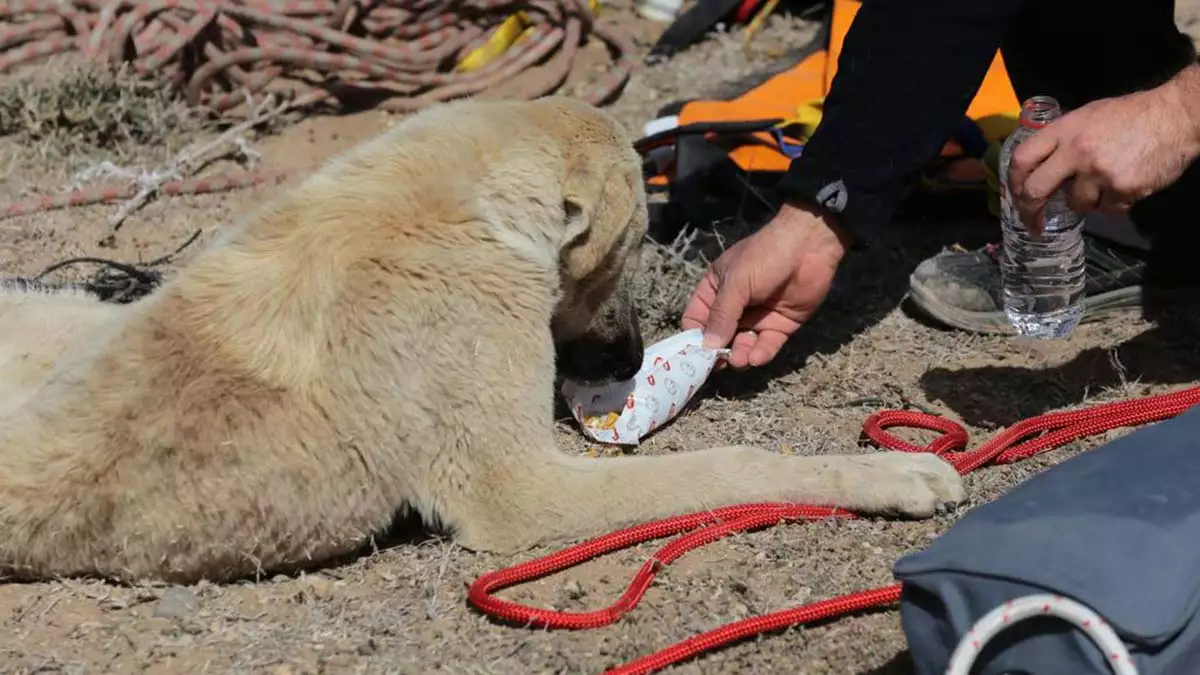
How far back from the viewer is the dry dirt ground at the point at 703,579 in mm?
2775

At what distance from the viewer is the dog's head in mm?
3350

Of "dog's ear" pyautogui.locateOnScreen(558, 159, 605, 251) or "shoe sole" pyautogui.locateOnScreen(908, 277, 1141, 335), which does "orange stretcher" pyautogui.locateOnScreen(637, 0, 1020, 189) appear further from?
"dog's ear" pyautogui.locateOnScreen(558, 159, 605, 251)

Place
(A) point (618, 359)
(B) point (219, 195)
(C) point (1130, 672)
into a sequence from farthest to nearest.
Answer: (B) point (219, 195)
(A) point (618, 359)
(C) point (1130, 672)

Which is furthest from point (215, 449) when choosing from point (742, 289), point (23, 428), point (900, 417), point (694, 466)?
point (900, 417)

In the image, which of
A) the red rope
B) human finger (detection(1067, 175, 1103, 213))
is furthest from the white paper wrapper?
human finger (detection(1067, 175, 1103, 213))

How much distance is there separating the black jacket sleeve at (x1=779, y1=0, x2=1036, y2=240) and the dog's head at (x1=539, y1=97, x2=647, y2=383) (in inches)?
25.5

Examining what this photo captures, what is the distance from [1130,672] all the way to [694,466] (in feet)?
4.51

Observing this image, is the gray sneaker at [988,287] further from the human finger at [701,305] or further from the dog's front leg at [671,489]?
the dog's front leg at [671,489]

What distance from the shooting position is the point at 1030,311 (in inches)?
163

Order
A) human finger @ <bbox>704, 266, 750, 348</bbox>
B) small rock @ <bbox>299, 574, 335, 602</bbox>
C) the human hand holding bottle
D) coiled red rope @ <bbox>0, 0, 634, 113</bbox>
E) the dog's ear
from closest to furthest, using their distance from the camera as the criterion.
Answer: small rock @ <bbox>299, 574, 335, 602</bbox> < the human hand holding bottle < the dog's ear < human finger @ <bbox>704, 266, 750, 348</bbox> < coiled red rope @ <bbox>0, 0, 634, 113</bbox>

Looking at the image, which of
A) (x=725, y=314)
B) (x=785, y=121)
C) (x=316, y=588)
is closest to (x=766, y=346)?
(x=725, y=314)

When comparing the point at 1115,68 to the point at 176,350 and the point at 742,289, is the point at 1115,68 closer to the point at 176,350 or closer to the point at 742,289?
the point at 742,289

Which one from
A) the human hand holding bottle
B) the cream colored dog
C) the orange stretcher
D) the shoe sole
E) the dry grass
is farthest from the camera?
the dry grass

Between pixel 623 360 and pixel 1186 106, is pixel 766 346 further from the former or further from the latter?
pixel 1186 106
